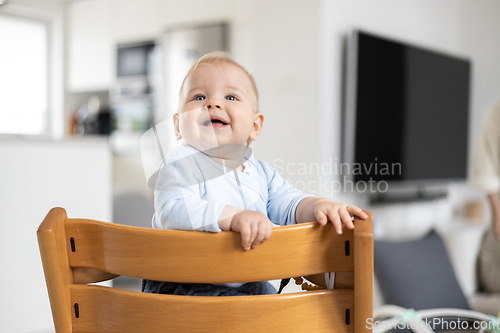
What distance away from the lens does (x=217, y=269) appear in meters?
0.47

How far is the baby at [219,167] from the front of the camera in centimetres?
59

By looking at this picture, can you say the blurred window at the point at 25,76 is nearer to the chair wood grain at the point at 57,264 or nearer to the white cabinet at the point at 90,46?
the white cabinet at the point at 90,46

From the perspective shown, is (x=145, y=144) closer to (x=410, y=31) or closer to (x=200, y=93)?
(x=200, y=93)

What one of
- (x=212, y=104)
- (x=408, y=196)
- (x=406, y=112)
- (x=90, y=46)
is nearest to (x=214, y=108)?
(x=212, y=104)

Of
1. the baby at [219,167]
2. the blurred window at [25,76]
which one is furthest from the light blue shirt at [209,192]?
the blurred window at [25,76]

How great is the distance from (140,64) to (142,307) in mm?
3625

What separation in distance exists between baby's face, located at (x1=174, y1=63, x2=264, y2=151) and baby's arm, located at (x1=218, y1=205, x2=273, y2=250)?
0.56ft

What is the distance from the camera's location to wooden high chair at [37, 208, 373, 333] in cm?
46

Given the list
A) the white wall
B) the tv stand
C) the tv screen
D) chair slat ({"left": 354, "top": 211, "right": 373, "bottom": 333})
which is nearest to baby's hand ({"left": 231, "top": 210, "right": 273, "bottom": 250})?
chair slat ({"left": 354, "top": 211, "right": 373, "bottom": 333})

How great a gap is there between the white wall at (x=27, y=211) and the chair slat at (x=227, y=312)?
2.43 feet

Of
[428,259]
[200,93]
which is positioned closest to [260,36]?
[428,259]

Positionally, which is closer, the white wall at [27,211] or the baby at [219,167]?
the baby at [219,167]

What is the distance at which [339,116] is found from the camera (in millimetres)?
2174

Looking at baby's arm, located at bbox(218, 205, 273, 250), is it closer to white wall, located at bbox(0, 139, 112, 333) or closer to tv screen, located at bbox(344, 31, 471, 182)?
white wall, located at bbox(0, 139, 112, 333)
